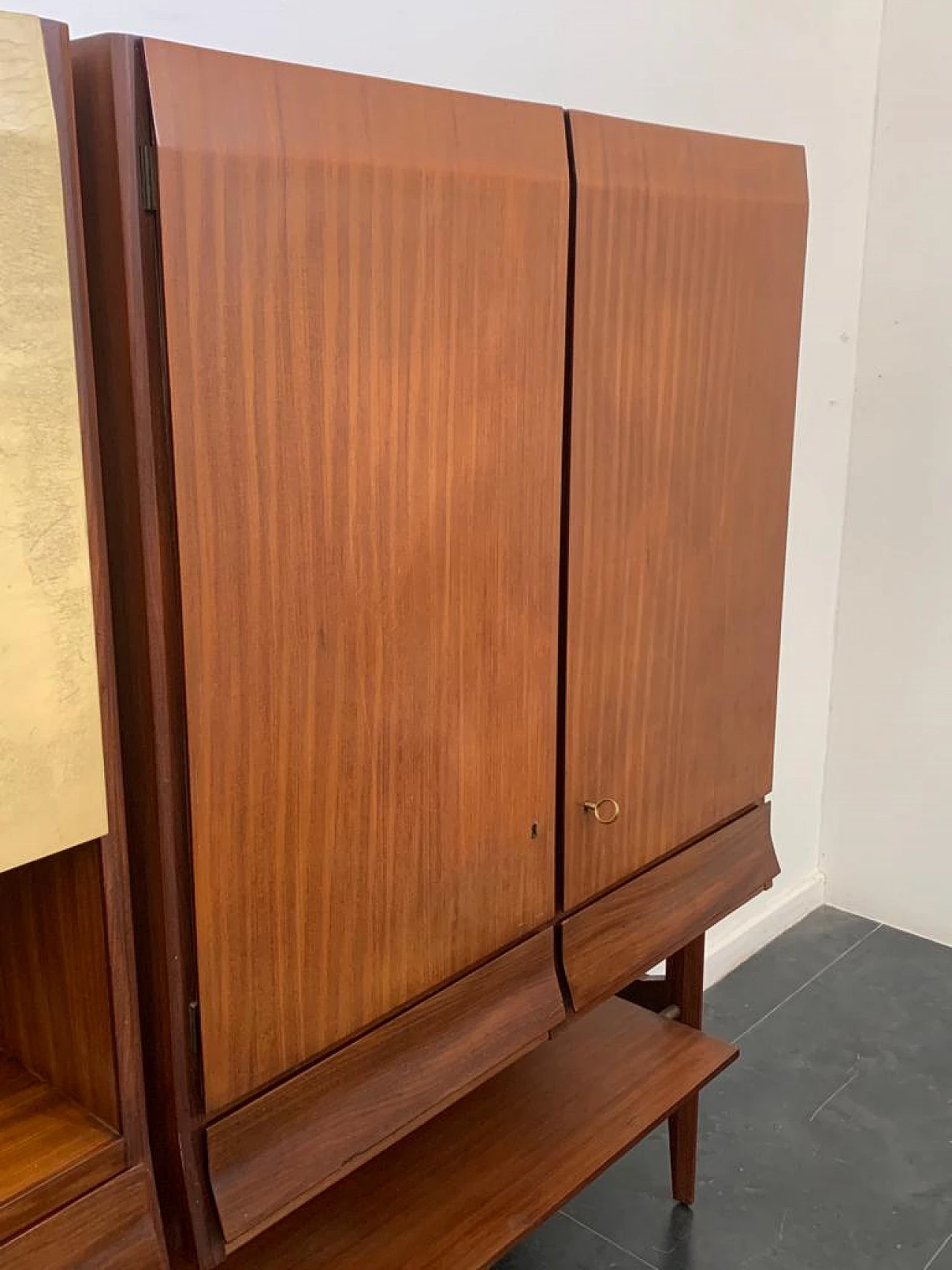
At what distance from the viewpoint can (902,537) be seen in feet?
8.73

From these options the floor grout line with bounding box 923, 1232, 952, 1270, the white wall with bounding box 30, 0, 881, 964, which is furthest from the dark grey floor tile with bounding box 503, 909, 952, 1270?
the white wall with bounding box 30, 0, 881, 964

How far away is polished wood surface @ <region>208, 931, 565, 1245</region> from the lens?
102 centimetres

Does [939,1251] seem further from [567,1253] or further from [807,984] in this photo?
[807,984]

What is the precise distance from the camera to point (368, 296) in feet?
3.19

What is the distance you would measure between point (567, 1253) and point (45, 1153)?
45.7 inches

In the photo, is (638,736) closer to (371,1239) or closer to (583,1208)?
(371,1239)

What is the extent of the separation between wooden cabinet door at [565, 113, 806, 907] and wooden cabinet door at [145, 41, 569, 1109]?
0.07 metres

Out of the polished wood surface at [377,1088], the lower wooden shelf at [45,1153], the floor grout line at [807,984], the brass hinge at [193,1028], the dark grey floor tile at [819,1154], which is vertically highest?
the brass hinge at [193,1028]

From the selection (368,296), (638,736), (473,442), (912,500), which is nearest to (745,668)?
(638,736)

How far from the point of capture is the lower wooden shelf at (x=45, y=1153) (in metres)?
0.89

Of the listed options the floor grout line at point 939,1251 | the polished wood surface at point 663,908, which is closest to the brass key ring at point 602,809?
the polished wood surface at point 663,908

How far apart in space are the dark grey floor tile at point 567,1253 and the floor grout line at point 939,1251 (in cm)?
44

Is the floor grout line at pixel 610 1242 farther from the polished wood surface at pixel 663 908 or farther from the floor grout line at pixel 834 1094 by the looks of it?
the polished wood surface at pixel 663 908

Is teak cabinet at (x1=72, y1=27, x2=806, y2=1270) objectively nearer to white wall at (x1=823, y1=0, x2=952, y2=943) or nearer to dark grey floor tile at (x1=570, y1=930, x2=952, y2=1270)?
dark grey floor tile at (x1=570, y1=930, x2=952, y2=1270)
